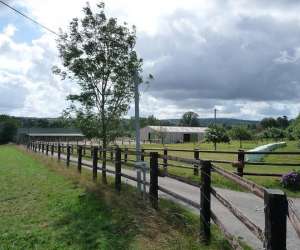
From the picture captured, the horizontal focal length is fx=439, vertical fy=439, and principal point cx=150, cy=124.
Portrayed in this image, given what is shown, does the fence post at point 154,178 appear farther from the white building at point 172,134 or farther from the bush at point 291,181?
the white building at point 172,134

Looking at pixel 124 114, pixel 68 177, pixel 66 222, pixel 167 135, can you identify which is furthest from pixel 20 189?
pixel 167 135

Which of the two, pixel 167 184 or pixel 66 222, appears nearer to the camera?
pixel 66 222

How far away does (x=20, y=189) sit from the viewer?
14.8 m

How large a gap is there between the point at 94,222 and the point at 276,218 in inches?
223

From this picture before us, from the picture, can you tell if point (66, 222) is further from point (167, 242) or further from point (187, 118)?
point (187, 118)

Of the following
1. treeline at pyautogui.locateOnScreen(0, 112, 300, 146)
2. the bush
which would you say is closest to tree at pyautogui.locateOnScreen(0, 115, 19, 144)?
treeline at pyautogui.locateOnScreen(0, 112, 300, 146)

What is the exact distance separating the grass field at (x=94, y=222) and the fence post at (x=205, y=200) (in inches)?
6.4

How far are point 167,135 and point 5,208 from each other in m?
90.0

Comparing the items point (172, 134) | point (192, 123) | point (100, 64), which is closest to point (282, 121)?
point (192, 123)

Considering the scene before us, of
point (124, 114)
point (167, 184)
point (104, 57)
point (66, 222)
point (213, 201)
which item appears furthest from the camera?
point (124, 114)

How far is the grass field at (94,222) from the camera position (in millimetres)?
7270

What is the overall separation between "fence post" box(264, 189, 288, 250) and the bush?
31.1ft

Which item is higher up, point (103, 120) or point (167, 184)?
point (103, 120)

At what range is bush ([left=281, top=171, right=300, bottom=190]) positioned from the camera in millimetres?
12855
